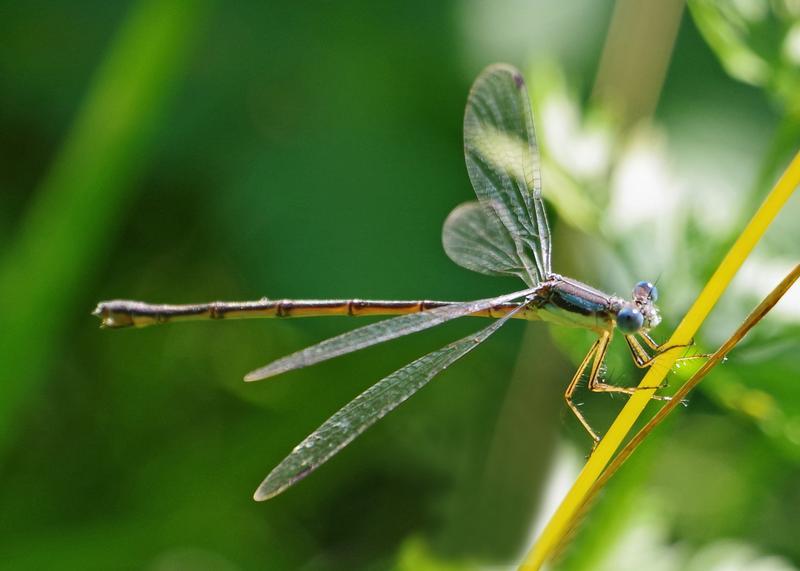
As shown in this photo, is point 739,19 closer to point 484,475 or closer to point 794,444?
point 794,444

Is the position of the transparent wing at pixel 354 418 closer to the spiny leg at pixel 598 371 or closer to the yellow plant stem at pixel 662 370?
the spiny leg at pixel 598 371

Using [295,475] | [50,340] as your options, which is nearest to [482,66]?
[50,340]

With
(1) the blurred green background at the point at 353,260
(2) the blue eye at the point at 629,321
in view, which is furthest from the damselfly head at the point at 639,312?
(1) the blurred green background at the point at 353,260

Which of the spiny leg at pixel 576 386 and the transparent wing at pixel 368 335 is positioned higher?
the transparent wing at pixel 368 335

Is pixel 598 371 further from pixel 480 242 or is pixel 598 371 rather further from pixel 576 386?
pixel 480 242

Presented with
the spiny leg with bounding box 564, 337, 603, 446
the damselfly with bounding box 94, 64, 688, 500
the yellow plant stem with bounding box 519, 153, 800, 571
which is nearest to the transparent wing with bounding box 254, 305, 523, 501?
the damselfly with bounding box 94, 64, 688, 500

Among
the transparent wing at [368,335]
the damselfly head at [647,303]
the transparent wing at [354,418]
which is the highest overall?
the transparent wing at [368,335]

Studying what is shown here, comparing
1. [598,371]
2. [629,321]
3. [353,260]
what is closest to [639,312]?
[629,321]
